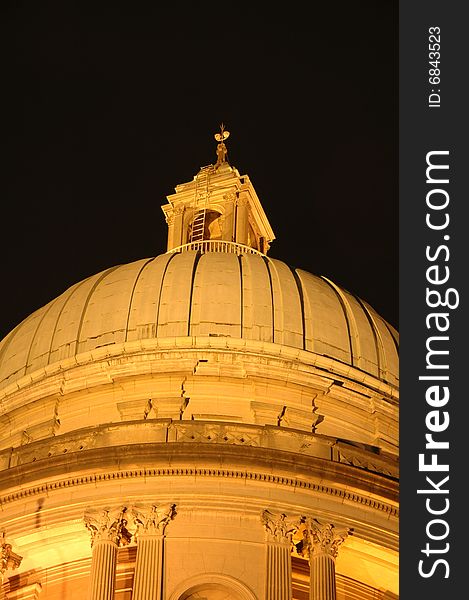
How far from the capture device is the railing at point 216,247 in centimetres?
6612

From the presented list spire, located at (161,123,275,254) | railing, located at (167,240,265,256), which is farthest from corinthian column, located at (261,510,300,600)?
spire, located at (161,123,275,254)

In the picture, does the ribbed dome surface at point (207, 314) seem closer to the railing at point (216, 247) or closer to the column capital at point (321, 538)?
the railing at point (216, 247)

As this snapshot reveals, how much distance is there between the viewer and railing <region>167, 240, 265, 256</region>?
66.1 metres

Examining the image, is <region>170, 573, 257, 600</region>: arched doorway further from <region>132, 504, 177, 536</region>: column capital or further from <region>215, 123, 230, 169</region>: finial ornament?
<region>215, 123, 230, 169</region>: finial ornament

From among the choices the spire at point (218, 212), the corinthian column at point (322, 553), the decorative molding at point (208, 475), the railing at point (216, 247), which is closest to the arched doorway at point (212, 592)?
the corinthian column at point (322, 553)

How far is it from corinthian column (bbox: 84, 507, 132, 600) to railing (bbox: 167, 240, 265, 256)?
15.5m

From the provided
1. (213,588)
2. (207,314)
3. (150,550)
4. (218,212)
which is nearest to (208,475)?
(150,550)

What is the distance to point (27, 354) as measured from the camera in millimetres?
60531

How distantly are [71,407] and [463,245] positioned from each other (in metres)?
22.5

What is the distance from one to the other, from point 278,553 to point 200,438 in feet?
14.3

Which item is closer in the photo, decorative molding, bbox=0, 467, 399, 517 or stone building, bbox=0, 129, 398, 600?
stone building, bbox=0, 129, 398, 600

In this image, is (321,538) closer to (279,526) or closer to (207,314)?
(279,526)

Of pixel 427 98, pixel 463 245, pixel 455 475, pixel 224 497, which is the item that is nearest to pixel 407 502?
pixel 455 475

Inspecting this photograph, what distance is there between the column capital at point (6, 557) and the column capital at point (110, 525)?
2844 mm
